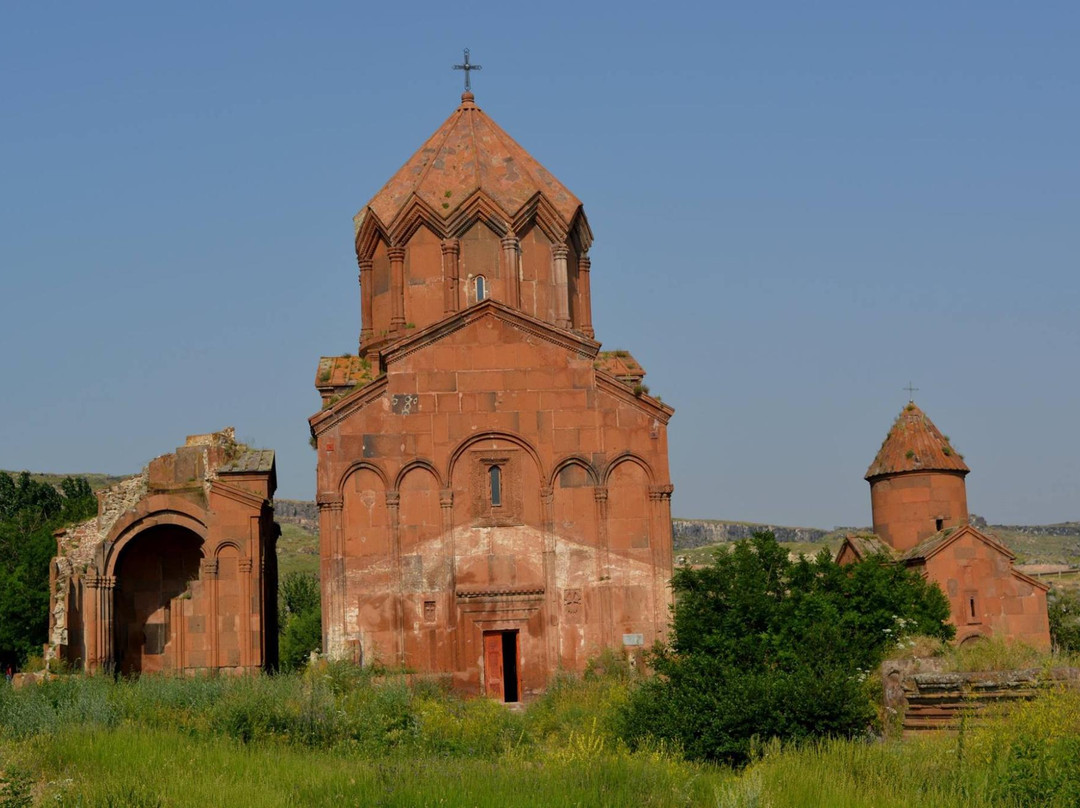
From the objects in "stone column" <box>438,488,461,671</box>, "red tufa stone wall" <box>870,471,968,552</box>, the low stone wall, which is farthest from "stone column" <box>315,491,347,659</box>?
Answer: "red tufa stone wall" <box>870,471,968,552</box>

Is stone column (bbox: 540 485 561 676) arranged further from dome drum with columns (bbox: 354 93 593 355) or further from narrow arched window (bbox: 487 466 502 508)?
dome drum with columns (bbox: 354 93 593 355)

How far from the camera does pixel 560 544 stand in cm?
1942

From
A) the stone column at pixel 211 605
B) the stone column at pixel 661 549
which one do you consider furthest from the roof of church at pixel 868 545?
the stone column at pixel 211 605

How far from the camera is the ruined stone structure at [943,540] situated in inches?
939

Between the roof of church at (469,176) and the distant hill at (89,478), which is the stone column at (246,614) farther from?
the distant hill at (89,478)

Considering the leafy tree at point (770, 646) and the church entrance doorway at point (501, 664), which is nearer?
the leafy tree at point (770, 646)

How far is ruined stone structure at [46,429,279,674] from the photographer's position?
66.2 ft

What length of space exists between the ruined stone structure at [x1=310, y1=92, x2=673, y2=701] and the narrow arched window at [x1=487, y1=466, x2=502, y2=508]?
2 centimetres

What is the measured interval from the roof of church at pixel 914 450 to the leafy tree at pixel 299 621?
12.4m

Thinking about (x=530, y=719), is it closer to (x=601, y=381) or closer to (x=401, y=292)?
(x=601, y=381)

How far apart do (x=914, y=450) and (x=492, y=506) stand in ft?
29.6

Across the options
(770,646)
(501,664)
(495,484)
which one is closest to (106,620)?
(501,664)

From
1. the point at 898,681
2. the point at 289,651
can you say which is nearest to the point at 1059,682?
the point at 898,681

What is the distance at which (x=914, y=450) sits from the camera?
25078 millimetres
